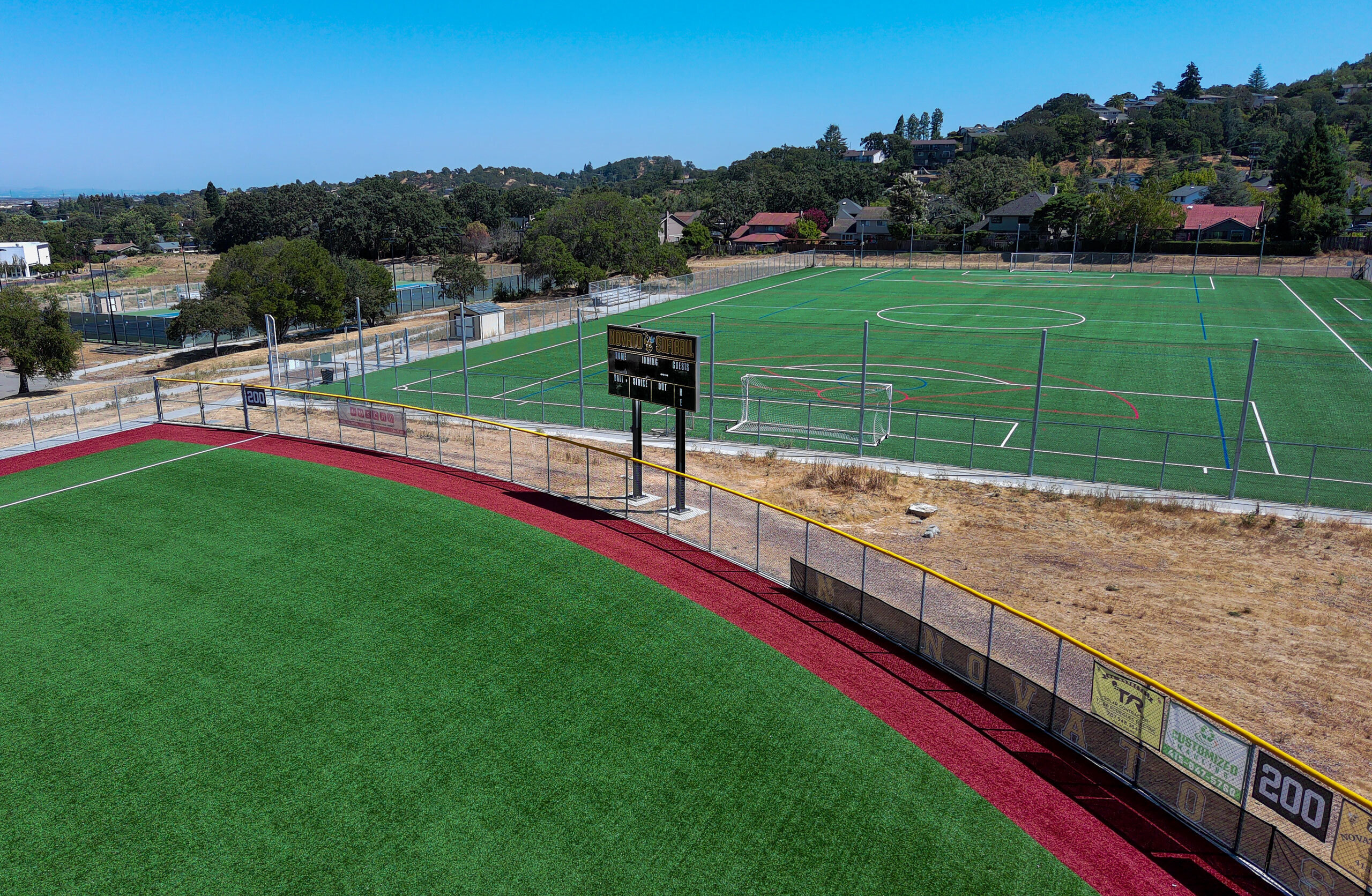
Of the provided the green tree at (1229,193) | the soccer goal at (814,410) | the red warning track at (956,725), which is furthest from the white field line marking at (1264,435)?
the green tree at (1229,193)

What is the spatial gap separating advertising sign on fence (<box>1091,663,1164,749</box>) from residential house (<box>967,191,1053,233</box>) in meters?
114

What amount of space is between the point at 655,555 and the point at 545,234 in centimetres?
6635

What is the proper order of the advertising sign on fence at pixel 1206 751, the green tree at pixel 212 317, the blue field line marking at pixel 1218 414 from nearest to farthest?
the advertising sign on fence at pixel 1206 751 < the blue field line marking at pixel 1218 414 < the green tree at pixel 212 317

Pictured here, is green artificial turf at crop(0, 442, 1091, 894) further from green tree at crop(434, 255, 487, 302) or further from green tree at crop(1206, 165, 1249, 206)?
green tree at crop(1206, 165, 1249, 206)

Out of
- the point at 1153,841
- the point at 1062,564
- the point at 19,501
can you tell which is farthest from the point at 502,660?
the point at 19,501

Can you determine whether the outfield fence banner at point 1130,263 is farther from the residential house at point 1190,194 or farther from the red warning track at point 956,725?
the red warning track at point 956,725

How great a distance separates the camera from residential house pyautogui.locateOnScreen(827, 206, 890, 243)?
13550cm

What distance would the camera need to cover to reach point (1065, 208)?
10875 centimetres

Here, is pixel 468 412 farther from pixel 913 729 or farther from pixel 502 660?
pixel 913 729

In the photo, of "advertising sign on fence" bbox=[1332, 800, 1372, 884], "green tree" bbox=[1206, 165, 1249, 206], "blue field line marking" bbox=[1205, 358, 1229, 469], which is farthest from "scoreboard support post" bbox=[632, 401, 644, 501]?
"green tree" bbox=[1206, 165, 1249, 206]

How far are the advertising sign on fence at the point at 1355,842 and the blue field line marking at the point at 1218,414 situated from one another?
54.6 ft

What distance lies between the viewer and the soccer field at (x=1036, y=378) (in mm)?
29672

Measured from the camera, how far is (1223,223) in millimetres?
109938

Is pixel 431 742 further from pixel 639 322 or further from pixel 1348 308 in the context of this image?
pixel 1348 308
